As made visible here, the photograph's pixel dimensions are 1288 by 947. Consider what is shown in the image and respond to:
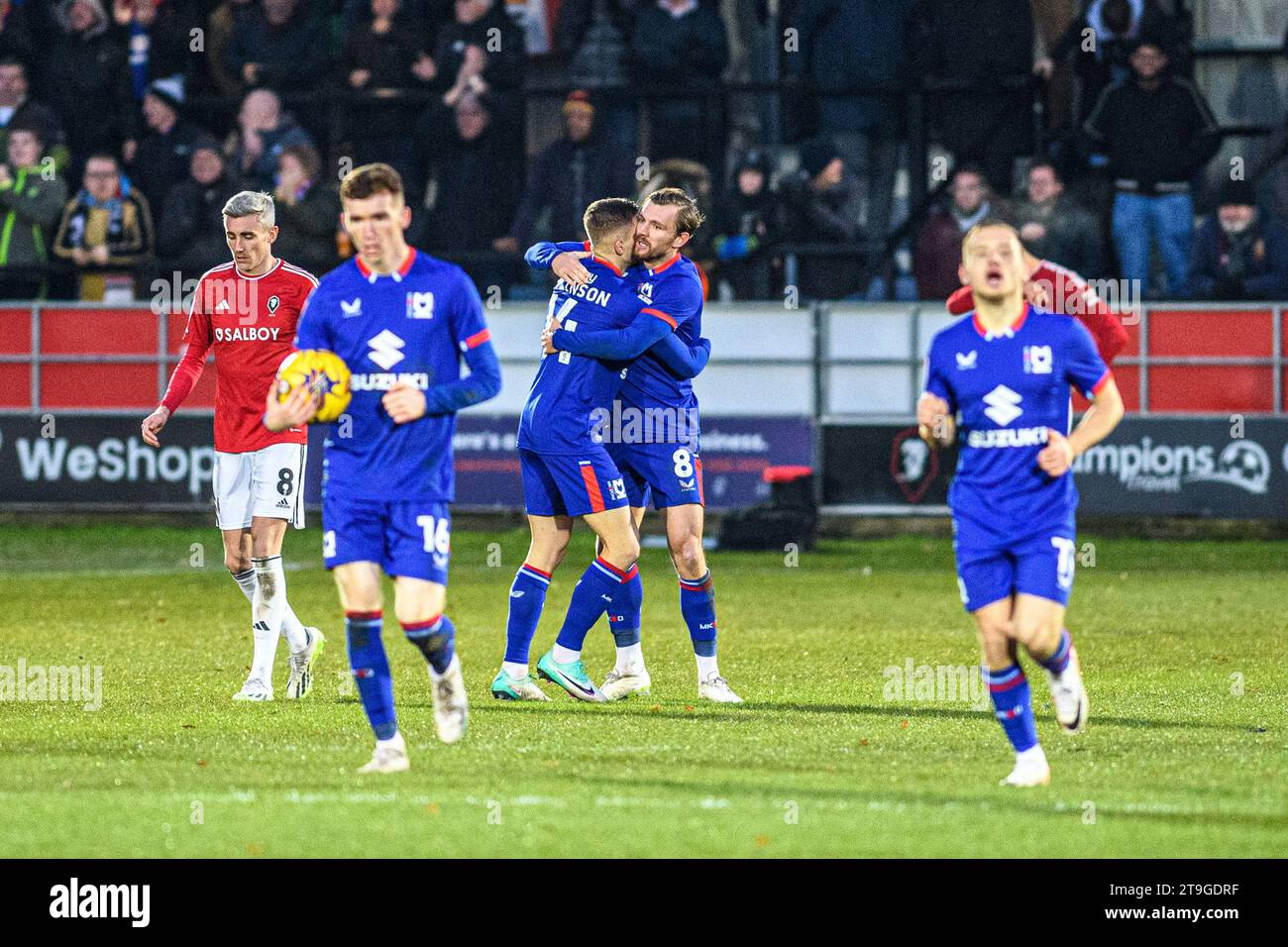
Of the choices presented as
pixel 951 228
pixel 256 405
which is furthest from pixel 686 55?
pixel 256 405

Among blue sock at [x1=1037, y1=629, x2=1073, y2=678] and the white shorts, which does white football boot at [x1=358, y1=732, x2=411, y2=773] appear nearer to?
blue sock at [x1=1037, y1=629, x2=1073, y2=678]

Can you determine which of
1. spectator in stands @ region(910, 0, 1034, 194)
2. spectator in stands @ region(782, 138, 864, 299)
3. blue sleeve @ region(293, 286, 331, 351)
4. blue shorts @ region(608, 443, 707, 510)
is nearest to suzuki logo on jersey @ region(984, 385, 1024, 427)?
blue sleeve @ region(293, 286, 331, 351)

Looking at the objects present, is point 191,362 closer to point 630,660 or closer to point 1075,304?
point 630,660

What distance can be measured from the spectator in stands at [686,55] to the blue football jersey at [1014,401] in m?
15.0

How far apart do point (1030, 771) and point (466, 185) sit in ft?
50.7

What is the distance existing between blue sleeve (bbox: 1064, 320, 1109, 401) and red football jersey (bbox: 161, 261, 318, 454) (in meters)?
4.35

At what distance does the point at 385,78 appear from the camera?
22.7 m

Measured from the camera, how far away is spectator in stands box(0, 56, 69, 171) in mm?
22781

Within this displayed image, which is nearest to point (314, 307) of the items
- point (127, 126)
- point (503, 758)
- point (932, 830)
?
point (503, 758)

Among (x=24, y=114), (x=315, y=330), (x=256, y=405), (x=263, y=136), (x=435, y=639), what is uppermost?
(x=24, y=114)

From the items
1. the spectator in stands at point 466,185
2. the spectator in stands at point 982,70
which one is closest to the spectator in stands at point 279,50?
the spectator in stands at point 466,185

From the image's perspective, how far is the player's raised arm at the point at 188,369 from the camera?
427 inches

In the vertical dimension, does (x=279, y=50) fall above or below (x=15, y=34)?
below

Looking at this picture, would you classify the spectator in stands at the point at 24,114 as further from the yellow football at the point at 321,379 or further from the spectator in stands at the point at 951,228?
the yellow football at the point at 321,379
